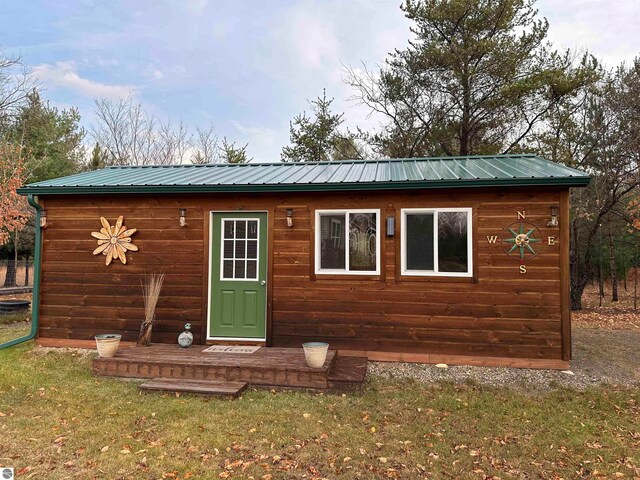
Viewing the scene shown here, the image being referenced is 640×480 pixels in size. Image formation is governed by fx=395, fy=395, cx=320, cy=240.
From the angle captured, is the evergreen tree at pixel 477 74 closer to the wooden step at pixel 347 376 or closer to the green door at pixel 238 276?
the green door at pixel 238 276

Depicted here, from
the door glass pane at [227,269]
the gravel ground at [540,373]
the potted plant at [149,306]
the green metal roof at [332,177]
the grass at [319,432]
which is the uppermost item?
the green metal roof at [332,177]

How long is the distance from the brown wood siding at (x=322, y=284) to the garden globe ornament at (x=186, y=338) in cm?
25

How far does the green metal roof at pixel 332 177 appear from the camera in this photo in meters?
4.98

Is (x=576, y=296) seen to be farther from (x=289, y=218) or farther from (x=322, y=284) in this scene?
(x=289, y=218)

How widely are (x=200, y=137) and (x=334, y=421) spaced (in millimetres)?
18566

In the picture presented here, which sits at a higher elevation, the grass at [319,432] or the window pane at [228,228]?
the window pane at [228,228]

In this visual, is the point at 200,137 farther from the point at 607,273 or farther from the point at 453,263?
the point at 607,273

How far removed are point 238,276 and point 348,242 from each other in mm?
1677

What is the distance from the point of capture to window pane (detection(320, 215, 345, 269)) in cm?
548

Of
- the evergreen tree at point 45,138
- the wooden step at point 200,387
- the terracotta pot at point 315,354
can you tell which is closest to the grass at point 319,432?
the wooden step at point 200,387

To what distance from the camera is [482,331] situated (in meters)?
5.09

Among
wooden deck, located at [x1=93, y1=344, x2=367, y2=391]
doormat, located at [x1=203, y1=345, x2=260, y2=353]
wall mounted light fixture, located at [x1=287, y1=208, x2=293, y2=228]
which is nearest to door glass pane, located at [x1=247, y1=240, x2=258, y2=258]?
wall mounted light fixture, located at [x1=287, y1=208, x2=293, y2=228]

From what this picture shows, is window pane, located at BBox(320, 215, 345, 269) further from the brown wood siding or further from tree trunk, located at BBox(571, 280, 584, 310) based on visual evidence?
tree trunk, located at BBox(571, 280, 584, 310)

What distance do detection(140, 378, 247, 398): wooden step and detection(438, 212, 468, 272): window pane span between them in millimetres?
2950
